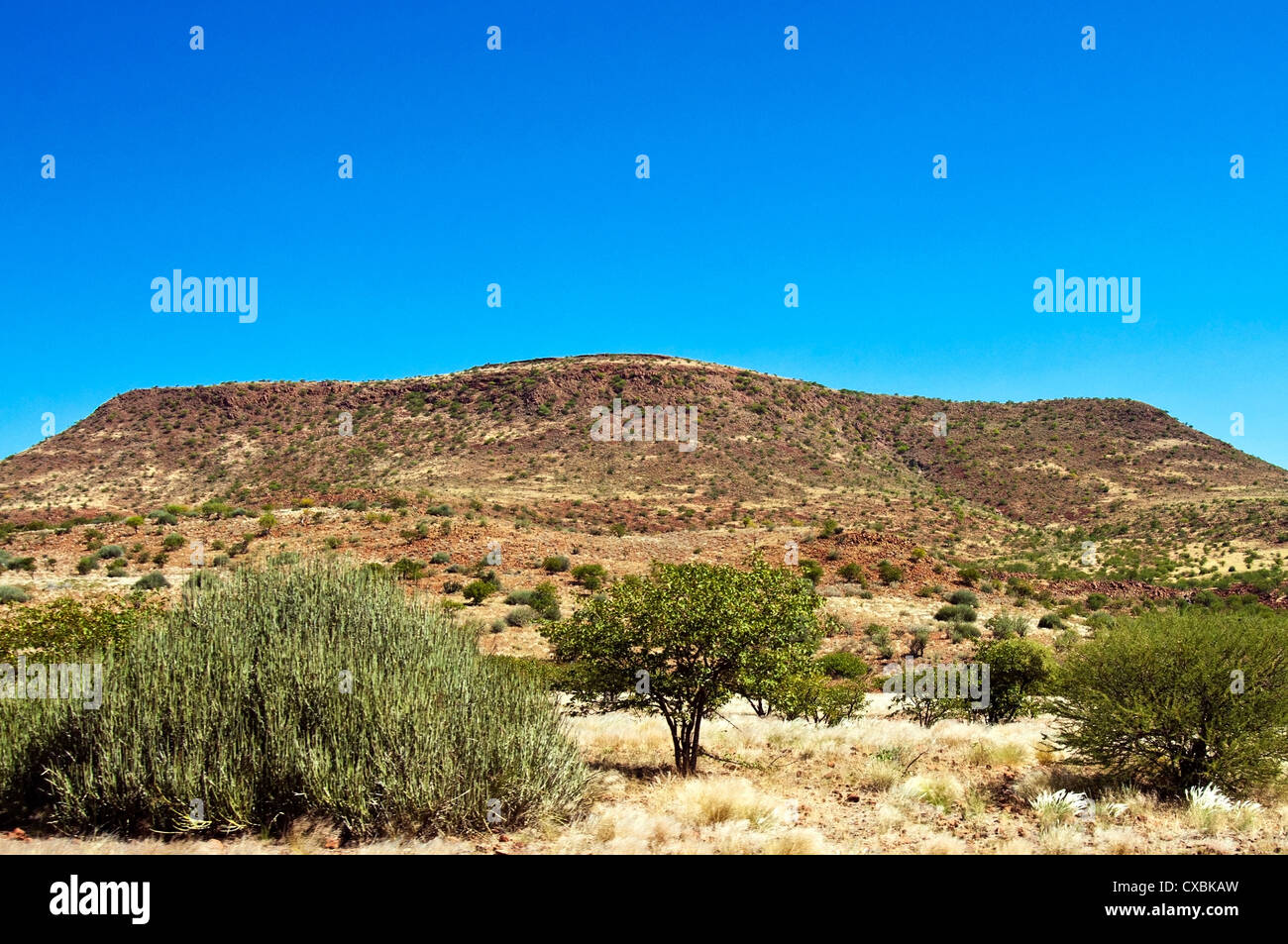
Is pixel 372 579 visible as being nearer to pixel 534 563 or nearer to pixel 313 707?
pixel 313 707

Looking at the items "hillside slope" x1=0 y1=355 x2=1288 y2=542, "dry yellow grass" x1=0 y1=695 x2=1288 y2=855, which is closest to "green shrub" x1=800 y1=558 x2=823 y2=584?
"hillside slope" x1=0 y1=355 x2=1288 y2=542

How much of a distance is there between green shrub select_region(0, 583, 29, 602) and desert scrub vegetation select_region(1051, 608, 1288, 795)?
1079 inches

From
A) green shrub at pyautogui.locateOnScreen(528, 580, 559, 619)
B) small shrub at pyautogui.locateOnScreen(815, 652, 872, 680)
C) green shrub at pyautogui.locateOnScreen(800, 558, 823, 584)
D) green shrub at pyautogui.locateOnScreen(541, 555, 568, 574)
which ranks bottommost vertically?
small shrub at pyautogui.locateOnScreen(815, 652, 872, 680)

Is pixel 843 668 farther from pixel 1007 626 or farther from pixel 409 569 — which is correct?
pixel 409 569

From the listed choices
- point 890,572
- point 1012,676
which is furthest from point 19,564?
point 890,572

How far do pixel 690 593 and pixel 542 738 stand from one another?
11.8 ft

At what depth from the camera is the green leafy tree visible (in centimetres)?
1199

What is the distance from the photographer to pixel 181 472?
6862 cm

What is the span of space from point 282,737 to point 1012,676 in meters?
17.9

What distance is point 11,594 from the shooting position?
76.5ft

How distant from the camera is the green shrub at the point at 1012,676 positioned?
1948 cm

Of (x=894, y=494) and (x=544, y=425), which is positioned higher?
(x=544, y=425)

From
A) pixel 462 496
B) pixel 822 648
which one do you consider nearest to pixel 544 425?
pixel 462 496

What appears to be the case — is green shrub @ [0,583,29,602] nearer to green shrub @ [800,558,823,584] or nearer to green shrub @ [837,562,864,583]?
green shrub @ [800,558,823,584]
